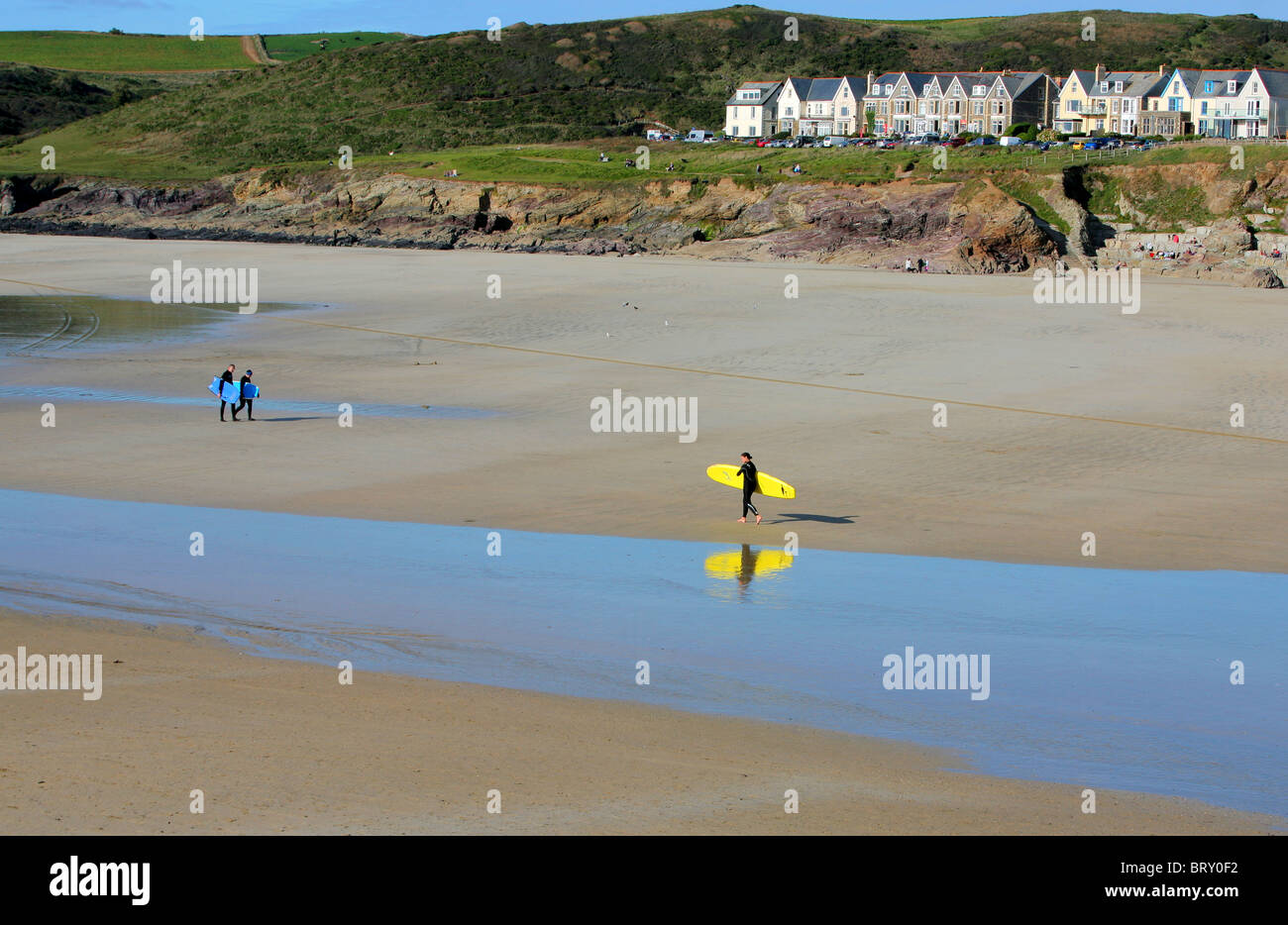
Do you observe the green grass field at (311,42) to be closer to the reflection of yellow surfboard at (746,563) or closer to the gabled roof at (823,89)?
the gabled roof at (823,89)

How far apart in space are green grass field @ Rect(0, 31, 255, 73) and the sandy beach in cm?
12476

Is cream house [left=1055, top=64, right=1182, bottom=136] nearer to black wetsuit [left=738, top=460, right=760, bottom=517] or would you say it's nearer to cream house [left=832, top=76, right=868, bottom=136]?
cream house [left=832, top=76, right=868, bottom=136]

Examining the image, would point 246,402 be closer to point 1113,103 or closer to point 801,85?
point 1113,103

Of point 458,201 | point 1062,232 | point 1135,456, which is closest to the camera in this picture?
point 1135,456

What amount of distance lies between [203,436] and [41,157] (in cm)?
8101

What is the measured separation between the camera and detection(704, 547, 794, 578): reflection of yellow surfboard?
44.6ft

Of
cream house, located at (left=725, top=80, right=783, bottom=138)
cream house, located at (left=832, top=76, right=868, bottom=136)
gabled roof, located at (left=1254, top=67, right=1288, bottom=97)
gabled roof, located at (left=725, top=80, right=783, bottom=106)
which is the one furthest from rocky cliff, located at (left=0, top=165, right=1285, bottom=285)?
gabled roof, located at (left=725, top=80, right=783, bottom=106)

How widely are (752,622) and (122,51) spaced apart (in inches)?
7079

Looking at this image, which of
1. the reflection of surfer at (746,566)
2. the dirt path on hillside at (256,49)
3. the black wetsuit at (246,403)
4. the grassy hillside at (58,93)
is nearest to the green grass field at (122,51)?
Result: the dirt path on hillside at (256,49)

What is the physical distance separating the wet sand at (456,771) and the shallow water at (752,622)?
55 cm

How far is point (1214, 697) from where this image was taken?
9820 mm

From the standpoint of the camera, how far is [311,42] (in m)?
175
